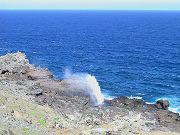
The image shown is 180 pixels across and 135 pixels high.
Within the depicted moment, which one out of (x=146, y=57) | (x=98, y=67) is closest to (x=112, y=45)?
(x=146, y=57)

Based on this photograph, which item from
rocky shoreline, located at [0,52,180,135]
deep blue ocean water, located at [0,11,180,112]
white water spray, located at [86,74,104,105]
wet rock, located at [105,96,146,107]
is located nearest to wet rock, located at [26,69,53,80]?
rocky shoreline, located at [0,52,180,135]

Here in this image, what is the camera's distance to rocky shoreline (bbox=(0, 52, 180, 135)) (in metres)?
49.8

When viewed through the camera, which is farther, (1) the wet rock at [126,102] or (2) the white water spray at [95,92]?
(2) the white water spray at [95,92]

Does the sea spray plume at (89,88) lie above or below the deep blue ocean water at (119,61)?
below

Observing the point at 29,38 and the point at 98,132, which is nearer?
the point at 98,132

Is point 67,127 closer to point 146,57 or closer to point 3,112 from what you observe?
point 3,112

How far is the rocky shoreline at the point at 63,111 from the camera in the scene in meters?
49.8

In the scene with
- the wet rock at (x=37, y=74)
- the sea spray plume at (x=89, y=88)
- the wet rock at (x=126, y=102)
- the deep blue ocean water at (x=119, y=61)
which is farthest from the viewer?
the deep blue ocean water at (x=119, y=61)

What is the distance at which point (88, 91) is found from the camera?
75.7 metres

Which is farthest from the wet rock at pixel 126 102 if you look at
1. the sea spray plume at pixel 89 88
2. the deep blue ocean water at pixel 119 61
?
the deep blue ocean water at pixel 119 61

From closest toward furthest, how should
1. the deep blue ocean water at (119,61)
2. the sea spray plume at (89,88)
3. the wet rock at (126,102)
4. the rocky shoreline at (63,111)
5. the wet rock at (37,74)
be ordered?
the rocky shoreline at (63,111)
the wet rock at (126,102)
the sea spray plume at (89,88)
the wet rock at (37,74)
the deep blue ocean water at (119,61)

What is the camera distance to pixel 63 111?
202 feet

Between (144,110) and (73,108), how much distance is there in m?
13.2

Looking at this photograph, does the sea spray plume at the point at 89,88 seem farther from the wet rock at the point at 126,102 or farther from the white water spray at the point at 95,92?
the wet rock at the point at 126,102
